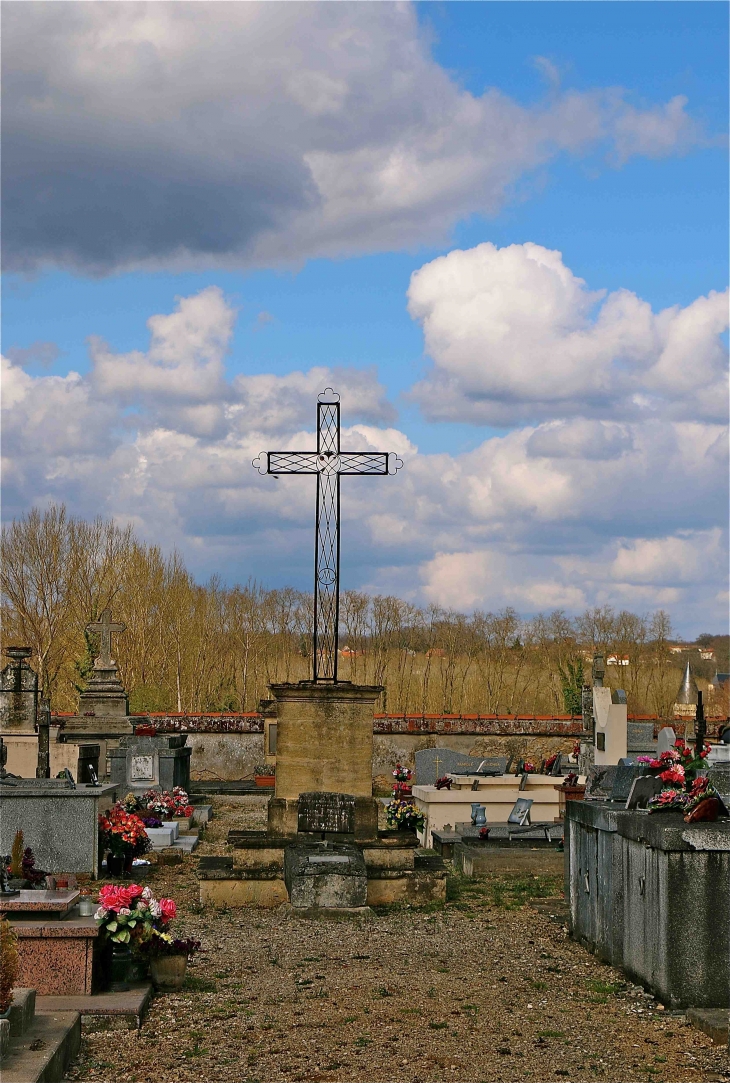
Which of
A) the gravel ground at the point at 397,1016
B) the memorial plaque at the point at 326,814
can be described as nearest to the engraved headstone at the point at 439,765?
the memorial plaque at the point at 326,814

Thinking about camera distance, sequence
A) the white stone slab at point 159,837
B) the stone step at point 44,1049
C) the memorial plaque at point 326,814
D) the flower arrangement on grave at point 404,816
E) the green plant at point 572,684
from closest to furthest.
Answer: the stone step at point 44,1049 < the memorial plaque at point 326,814 < the flower arrangement on grave at point 404,816 < the white stone slab at point 159,837 < the green plant at point 572,684

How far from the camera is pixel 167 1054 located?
632 centimetres

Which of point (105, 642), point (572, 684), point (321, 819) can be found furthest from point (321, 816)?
point (572, 684)

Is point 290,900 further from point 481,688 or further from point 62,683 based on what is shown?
point 62,683

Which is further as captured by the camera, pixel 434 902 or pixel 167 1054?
pixel 434 902

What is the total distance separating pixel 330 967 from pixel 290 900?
2.39 meters

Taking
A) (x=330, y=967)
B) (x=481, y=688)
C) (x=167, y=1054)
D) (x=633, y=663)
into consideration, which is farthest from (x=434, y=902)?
(x=633, y=663)

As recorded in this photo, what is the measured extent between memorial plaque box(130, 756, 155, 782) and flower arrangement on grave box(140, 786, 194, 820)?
2.06 meters

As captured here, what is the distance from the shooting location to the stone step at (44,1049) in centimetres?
527

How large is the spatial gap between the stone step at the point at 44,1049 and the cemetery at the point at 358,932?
17 millimetres

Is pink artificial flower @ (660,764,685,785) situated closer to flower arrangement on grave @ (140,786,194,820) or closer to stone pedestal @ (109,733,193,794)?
flower arrangement on grave @ (140,786,194,820)

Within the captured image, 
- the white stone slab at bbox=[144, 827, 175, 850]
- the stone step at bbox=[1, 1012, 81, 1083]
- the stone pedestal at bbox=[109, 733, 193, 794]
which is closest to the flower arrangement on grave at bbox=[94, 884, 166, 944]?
the stone step at bbox=[1, 1012, 81, 1083]

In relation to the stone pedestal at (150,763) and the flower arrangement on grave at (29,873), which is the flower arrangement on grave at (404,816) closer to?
the stone pedestal at (150,763)

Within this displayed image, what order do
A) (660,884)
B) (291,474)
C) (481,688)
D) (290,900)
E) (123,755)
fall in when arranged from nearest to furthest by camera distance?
(660,884), (290,900), (291,474), (123,755), (481,688)
